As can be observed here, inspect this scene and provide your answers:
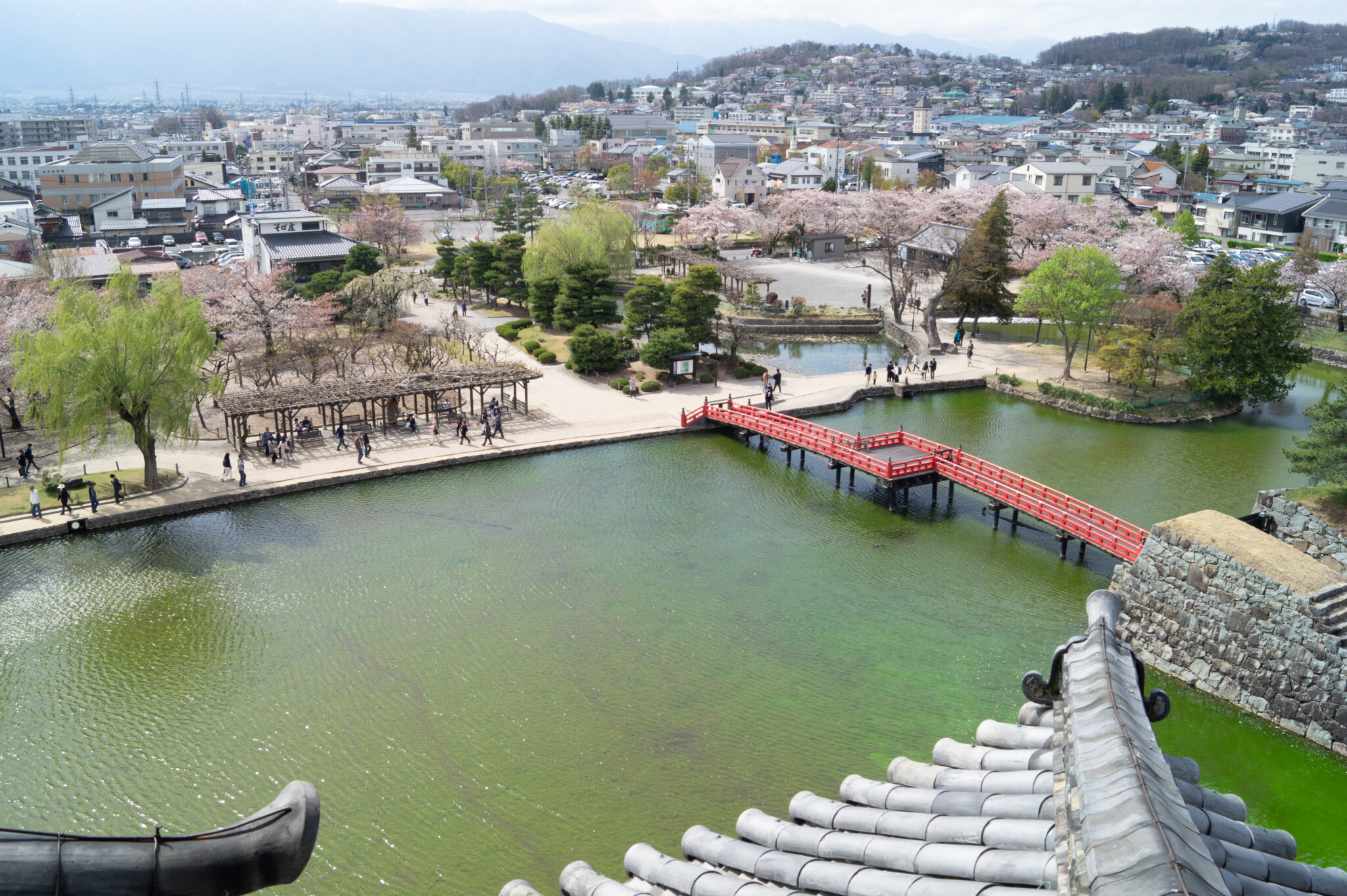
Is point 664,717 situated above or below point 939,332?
below

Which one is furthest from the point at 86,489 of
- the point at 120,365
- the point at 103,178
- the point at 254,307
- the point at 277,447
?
the point at 103,178

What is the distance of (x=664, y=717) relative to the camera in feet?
50.6

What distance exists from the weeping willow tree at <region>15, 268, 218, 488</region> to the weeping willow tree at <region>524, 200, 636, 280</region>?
62.9ft

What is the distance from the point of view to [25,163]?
8431cm

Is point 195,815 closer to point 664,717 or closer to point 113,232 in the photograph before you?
point 664,717

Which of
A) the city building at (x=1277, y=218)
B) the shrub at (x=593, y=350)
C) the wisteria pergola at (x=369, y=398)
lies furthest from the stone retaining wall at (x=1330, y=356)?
the wisteria pergola at (x=369, y=398)

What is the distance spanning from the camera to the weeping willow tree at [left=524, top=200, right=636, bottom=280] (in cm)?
4381

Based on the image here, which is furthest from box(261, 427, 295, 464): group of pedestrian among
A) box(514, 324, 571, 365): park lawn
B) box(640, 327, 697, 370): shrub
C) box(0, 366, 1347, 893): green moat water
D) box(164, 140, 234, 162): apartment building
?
box(164, 140, 234, 162): apartment building

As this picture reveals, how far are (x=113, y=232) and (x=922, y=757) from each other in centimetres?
6921

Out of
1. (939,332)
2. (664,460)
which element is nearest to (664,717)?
(664,460)

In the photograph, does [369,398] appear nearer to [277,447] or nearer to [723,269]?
[277,447]

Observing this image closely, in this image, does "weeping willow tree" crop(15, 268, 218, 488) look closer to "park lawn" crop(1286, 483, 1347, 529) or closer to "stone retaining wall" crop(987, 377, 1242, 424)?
"park lawn" crop(1286, 483, 1347, 529)

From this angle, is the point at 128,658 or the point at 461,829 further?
the point at 128,658

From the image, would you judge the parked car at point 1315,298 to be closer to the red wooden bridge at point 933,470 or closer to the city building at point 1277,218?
the city building at point 1277,218
